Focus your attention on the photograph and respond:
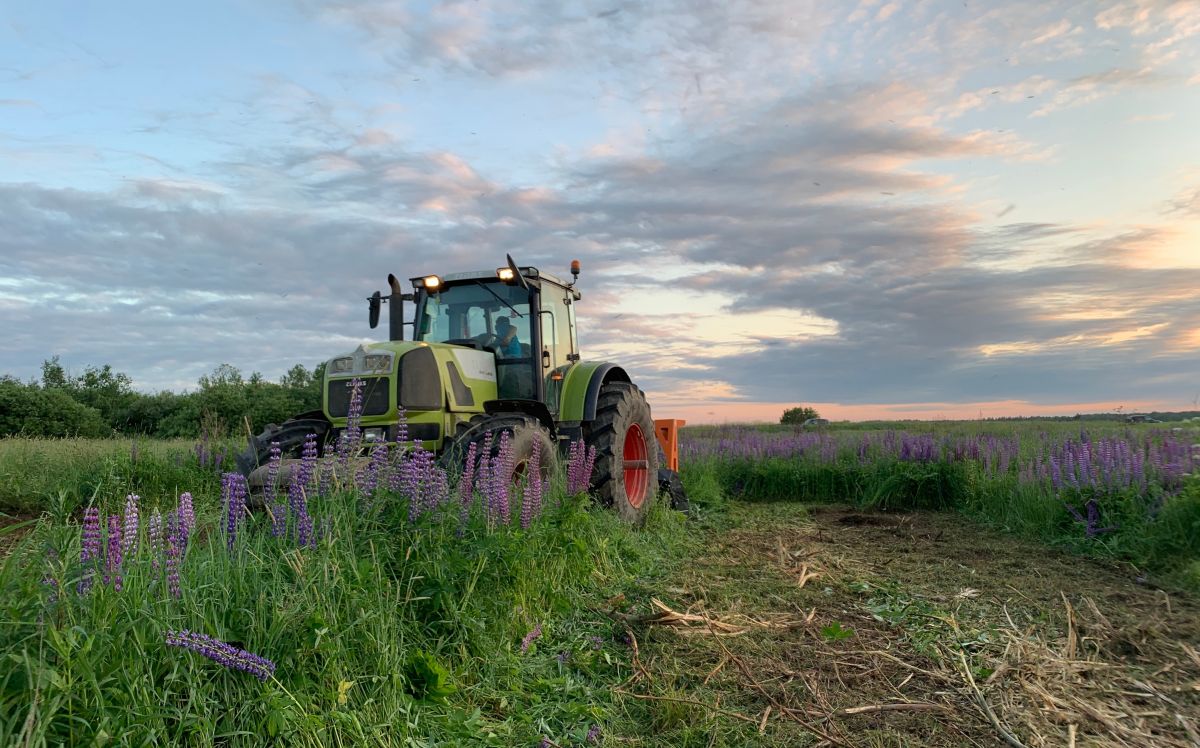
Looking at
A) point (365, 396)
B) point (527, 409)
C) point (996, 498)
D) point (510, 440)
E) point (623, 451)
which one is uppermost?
point (365, 396)

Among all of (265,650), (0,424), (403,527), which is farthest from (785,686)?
(0,424)

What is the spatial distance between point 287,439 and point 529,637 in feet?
13.2

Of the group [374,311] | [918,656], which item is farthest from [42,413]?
[918,656]

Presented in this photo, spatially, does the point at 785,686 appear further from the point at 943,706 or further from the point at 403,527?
the point at 403,527

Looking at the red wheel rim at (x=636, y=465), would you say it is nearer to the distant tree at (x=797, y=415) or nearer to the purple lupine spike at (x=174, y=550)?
the purple lupine spike at (x=174, y=550)

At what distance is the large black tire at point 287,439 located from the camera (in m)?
6.99

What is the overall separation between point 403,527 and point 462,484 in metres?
0.63

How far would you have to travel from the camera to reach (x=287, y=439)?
7176 mm

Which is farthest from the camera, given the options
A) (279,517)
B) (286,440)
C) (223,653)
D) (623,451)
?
(623,451)

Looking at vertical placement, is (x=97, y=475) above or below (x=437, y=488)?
below

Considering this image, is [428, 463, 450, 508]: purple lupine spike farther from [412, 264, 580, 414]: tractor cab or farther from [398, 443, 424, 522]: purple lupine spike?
[412, 264, 580, 414]: tractor cab

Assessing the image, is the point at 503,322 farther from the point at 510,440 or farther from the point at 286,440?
the point at 286,440

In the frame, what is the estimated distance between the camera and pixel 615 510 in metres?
7.58

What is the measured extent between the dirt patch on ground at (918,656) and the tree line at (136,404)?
2170 cm
